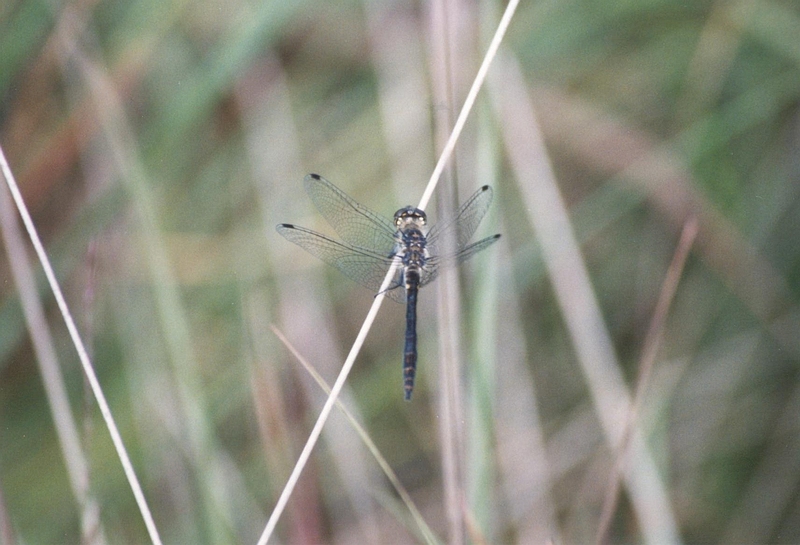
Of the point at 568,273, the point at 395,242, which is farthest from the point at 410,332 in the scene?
the point at 568,273

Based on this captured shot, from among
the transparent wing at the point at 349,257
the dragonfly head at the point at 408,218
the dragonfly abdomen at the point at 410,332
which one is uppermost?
the dragonfly head at the point at 408,218

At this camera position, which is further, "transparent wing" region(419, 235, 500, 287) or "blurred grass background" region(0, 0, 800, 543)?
"blurred grass background" region(0, 0, 800, 543)

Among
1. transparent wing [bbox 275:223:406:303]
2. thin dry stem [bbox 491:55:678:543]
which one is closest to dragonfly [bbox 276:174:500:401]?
transparent wing [bbox 275:223:406:303]

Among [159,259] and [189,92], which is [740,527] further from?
[189,92]

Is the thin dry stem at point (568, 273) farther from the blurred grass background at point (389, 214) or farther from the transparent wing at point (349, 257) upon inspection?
the transparent wing at point (349, 257)

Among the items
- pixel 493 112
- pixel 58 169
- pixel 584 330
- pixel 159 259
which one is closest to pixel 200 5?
pixel 58 169

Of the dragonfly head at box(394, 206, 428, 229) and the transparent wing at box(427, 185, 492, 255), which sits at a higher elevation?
the dragonfly head at box(394, 206, 428, 229)

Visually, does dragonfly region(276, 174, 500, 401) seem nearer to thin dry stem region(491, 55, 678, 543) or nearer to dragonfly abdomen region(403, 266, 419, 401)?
dragonfly abdomen region(403, 266, 419, 401)

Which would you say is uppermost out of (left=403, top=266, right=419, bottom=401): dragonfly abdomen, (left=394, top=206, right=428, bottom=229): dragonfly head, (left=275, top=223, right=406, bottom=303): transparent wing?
(left=394, top=206, right=428, bottom=229): dragonfly head

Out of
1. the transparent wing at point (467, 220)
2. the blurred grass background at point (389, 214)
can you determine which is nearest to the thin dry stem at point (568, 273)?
the blurred grass background at point (389, 214)
